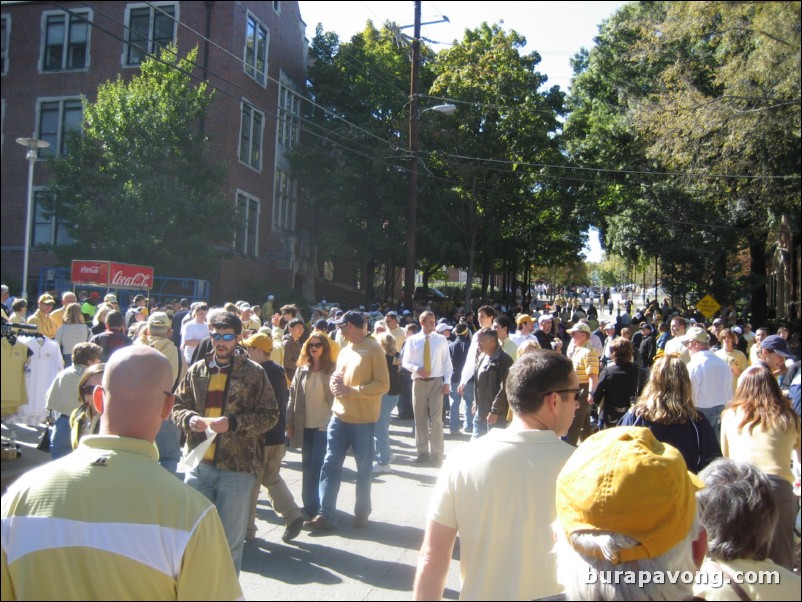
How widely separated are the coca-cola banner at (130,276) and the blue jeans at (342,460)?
1587 centimetres

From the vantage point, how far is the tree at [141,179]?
23547mm

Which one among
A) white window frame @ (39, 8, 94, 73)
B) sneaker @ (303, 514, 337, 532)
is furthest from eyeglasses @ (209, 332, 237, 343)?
white window frame @ (39, 8, 94, 73)

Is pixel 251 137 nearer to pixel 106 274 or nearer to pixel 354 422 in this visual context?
pixel 106 274

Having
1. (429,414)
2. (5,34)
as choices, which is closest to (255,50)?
(429,414)

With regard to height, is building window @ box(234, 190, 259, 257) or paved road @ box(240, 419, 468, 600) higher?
building window @ box(234, 190, 259, 257)

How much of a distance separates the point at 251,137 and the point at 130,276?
11.6 metres

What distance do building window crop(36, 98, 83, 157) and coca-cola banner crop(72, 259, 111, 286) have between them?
876cm

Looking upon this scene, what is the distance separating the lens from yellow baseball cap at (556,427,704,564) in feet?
6.42

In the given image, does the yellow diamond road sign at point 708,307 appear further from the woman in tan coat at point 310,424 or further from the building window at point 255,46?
the woman in tan coat at point 310,424

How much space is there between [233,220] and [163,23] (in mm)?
8491

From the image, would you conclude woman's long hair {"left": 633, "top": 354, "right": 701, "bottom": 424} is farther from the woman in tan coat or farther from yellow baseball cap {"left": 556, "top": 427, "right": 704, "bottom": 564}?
yellow baseball cap {"left": 556, "top": 427, "right": 704, "bottom": 564}

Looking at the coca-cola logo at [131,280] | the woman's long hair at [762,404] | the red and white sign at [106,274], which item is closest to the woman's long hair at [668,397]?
the woman's long hair at [762,404]

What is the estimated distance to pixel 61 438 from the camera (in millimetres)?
6008

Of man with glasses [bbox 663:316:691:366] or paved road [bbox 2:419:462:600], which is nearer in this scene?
paved road [bbox 2:419:462:600]
